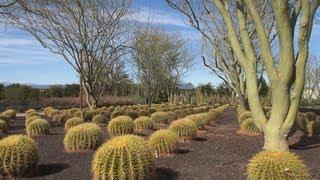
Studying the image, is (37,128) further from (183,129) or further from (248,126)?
(248,126)

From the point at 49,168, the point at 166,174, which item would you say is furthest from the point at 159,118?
the point at 166,174

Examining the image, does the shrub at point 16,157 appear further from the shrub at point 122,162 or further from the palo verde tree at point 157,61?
the palo verde tree at point 157,61

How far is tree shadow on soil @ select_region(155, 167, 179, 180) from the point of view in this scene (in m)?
8.29

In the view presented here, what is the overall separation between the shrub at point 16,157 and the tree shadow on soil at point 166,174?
2.37 metres

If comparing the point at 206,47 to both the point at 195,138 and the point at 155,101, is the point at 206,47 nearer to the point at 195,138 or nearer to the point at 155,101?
the point at 155,101

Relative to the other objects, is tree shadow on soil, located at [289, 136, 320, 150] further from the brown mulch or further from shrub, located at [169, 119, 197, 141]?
shrub, located at [169, 119, 197, 141]

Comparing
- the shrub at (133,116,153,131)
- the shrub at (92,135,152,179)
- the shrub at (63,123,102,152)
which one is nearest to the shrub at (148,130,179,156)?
the shrub at (63,123,102,152)

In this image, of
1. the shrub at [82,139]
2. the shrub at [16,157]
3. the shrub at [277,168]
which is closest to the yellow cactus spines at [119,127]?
the shrub at [82,139]

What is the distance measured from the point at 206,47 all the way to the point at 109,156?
27.8m

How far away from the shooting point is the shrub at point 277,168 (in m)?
6.62

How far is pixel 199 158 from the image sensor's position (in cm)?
1018

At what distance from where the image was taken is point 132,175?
7.32 m

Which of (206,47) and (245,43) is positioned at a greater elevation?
(206,47)

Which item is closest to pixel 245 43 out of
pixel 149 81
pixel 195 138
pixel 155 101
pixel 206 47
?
pixel 195 138
